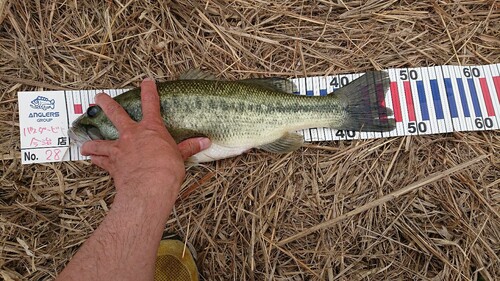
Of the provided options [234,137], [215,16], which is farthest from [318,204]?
[215,16]

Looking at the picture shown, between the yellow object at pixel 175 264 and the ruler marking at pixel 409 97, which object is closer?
the yellow object at pixel 175 264

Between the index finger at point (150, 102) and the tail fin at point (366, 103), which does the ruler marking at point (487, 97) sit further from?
the index finger at point (150, 102)

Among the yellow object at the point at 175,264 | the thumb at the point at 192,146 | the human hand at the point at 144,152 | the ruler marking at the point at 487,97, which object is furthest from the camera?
the ruler marking at the point at 487,97

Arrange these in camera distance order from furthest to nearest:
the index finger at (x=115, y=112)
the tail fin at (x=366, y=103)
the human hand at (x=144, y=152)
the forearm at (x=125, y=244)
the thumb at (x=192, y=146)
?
the tail fin at (x=366, y=103), the thumb at (x=192, y=146), the index finger at (x=115, y=112), the human hand at (x=144, y=152), the forearm at (x=125, y=244)

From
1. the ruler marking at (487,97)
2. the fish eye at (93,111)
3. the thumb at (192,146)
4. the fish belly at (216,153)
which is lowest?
the fish belly at (216,153)

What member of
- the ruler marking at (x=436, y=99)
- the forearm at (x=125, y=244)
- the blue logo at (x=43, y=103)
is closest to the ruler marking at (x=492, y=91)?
the ruler marking at (x=436, y=99)

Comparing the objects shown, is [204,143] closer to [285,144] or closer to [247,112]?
[247,112]
